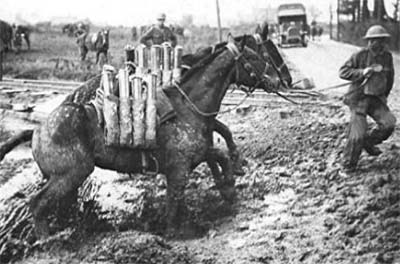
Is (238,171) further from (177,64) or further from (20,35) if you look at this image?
(20,35)

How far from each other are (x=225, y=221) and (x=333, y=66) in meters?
1.81

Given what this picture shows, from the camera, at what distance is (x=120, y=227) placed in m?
3.85

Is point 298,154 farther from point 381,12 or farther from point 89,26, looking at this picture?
point 89,26

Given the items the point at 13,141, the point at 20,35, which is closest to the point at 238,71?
the point at 13,141

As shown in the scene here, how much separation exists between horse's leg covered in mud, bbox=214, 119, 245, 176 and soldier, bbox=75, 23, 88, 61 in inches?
58.3

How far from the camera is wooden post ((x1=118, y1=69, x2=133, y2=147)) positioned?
3.51m

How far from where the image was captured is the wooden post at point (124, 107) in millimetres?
3506

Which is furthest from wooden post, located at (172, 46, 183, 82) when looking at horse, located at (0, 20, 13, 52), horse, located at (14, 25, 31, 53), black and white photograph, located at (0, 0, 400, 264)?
horse, located at (0, 20, 13, 52)

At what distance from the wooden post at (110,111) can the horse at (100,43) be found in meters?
1.09

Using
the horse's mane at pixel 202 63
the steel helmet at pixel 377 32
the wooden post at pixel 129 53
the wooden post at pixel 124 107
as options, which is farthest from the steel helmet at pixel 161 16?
the steel helmet at pixel 377 32

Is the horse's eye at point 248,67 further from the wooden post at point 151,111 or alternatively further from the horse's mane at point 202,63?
the wooden post at point 151,111

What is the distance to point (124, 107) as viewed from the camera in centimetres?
351

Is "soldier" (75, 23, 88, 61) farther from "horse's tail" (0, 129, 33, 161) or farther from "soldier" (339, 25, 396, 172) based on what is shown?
"soldier" (339, 25, 396, 172)

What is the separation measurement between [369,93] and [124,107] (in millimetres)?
1888
